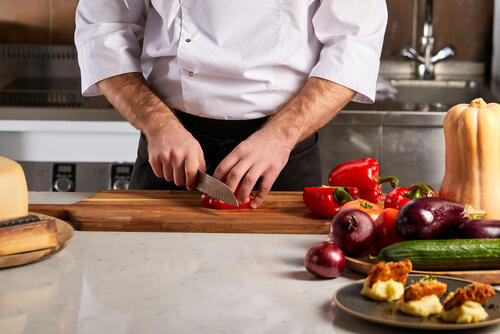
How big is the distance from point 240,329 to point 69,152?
168 centimetres

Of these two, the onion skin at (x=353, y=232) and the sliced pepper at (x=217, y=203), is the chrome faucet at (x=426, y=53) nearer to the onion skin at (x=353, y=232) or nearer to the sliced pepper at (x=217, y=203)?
the sliced pepper at (x=217, y=203)

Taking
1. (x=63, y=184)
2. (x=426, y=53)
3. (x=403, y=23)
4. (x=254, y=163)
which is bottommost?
(x=63, y=184)

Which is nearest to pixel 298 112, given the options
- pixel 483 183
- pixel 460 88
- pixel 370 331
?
pixel 483 183

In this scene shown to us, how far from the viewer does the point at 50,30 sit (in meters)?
2.76

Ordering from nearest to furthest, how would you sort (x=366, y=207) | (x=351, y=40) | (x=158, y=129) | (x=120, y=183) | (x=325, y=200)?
(x=366, y=207) → (x=325, y=200) → (x=158, y=129) → (x=351, y=40) → (x=120, y=183)

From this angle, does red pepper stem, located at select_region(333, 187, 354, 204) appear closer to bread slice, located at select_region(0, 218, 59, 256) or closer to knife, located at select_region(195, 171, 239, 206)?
knife, located at select_region(195, 171, 239, 206)

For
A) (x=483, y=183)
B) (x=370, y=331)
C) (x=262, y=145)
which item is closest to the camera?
(x=370, y=331)

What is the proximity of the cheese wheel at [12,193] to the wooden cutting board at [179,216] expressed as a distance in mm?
182

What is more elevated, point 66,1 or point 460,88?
point 66,1

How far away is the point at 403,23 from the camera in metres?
2.75

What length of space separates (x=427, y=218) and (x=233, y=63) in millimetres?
675

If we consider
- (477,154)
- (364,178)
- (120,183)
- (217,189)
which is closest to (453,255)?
(477,154)

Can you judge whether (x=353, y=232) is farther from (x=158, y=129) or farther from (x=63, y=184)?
(x=63, y=184)

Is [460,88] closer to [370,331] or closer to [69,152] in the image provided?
[69,152]
